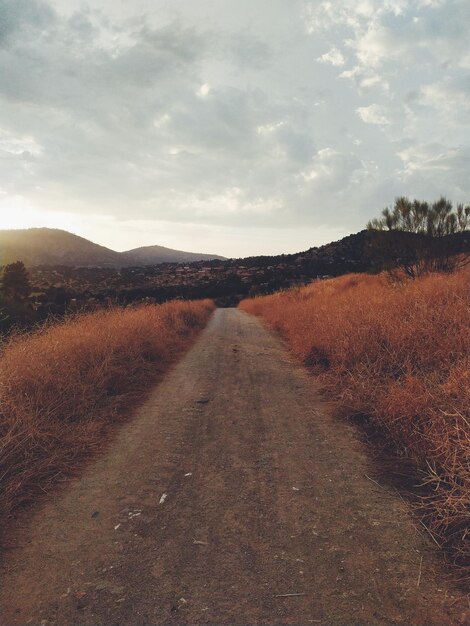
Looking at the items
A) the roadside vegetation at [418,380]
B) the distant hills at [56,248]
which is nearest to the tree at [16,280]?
the roadside vegetation at [418,380]

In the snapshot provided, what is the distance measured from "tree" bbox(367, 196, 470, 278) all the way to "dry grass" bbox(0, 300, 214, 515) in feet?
37.1

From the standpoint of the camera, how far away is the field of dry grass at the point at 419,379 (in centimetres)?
284

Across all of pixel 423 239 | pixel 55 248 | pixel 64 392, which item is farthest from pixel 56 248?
pixel 64 392

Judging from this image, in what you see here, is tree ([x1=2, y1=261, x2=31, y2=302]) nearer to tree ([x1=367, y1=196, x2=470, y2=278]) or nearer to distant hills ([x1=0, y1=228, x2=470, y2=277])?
distant hills ([x1=0, y1=228, x2=470, y2=277])

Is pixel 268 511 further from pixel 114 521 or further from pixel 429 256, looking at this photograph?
pixel 429 256

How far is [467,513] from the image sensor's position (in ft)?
8.30

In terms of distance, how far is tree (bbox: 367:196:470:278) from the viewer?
14.8m

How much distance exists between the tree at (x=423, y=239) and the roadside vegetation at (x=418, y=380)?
25.7 feet

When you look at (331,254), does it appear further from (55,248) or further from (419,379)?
(55,248)

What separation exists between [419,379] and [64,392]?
4.62 meters

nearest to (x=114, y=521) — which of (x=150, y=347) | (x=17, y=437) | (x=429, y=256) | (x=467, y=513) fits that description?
(x=17, y=437)

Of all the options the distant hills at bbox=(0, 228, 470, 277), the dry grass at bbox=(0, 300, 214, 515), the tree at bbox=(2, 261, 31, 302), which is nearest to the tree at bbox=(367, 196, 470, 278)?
the distant hills at bbox=(0, 228, 470, 277)

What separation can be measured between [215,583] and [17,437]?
2.58 m

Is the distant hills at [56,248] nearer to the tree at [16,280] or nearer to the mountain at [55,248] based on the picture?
the mountain at [55,248]
